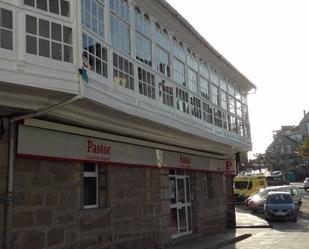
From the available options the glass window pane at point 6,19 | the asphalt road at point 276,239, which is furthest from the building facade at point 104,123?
the asphalt road at point 276,239

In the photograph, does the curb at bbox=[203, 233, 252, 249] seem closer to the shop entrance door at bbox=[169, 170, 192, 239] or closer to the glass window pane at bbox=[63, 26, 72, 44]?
the shop entrance door at bbox=[169, 170, 192, 239]

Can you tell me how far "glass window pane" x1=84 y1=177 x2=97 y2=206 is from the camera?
12039 millimetres

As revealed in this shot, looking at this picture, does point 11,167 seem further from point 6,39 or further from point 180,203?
point 180,203

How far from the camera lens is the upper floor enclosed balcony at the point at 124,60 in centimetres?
834

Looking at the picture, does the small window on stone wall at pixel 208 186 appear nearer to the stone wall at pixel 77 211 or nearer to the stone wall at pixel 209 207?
the stone wall at pixel 209 207

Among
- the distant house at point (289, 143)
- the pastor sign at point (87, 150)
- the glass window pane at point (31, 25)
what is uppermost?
the distant house at point (289, 143)

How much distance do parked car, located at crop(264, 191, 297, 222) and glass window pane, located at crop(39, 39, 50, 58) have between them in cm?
2175

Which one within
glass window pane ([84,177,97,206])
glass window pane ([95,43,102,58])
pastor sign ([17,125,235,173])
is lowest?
glass window pane ([84,177,97,206])

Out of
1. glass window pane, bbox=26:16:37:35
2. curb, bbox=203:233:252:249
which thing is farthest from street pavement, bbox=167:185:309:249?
glass window pane, bbox=26:16:37:35

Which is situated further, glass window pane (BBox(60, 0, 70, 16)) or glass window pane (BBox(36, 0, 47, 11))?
glass window pane (BBox(60, 0, 70, 16))

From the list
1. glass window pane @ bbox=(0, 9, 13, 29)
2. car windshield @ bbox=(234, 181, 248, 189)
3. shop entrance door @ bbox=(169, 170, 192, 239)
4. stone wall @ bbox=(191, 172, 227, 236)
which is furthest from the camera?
car windshield @ bbox=(234, 181, 248, 189)

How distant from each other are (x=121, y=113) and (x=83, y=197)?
6.86 ft

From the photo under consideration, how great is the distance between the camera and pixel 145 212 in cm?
1430

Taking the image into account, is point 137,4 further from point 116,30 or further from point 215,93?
point 215,93
